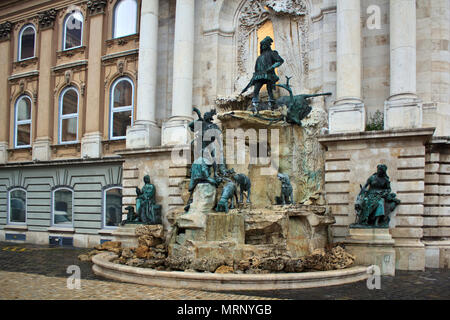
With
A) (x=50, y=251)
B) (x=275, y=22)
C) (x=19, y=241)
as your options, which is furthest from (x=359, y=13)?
(x=19, y=241)

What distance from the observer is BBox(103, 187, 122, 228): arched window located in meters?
21.2

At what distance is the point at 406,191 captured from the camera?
530 inches

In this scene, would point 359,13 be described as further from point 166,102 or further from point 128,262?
point 128,262

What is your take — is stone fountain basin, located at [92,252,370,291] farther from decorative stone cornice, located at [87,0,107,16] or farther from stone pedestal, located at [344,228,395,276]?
decorative stone cornice, located at [87,0,107,16]

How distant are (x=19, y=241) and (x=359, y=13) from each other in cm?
2013

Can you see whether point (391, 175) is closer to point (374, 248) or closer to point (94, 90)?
point (374, 248)

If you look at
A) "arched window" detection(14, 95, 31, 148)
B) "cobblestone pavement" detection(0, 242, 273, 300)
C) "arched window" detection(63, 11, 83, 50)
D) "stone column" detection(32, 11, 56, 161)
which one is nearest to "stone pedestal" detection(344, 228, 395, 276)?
"cobblestone pavement" detection(0, 242, 273, 300)

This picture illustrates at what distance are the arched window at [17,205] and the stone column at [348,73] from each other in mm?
17709

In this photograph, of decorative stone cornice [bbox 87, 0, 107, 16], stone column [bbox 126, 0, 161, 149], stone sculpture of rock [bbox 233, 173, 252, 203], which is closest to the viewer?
stone sculpture of rock [bbox 233, 173, 252, 203]

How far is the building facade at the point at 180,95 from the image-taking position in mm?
14078

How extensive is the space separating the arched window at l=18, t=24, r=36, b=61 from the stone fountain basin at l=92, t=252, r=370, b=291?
19.5 m

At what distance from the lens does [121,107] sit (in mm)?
22203

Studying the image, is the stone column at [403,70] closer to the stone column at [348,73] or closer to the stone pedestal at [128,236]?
the stone column at [348,73]

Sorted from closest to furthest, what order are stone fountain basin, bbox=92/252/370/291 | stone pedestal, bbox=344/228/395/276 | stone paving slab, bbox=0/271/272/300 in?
stone paving slab, bbox=0/271/272/300 < stone fountain basin, bbox=92/252/370/291 < stone pedestal, bbox=344/228/395/276
